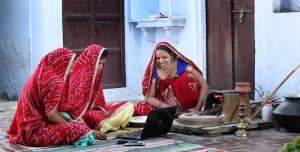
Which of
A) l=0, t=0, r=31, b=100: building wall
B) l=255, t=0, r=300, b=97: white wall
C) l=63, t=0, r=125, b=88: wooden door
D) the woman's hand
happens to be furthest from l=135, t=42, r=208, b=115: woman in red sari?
l=0, t=0, r=31, b=100: building wall

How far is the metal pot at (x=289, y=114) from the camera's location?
7.07 m

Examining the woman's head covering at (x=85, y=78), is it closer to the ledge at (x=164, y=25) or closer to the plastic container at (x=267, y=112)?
the plastic container at (x=267, y=112)

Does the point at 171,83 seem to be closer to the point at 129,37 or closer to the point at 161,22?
the point at 161,22

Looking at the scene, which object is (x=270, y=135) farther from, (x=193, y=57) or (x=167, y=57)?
(x=193, y=57)

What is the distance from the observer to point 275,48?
848 cm

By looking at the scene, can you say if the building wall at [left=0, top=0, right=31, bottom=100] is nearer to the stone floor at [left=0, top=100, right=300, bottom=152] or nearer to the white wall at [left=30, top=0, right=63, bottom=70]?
the white wall at [left=30, top=0, right=63, bottom=70]

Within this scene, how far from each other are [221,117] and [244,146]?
995 mm

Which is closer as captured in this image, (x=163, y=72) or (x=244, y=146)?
(x=244, y=146)

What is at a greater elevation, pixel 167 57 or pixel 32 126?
pixel 167 57

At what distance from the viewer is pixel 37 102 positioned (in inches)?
252

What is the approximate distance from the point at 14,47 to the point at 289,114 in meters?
5.85

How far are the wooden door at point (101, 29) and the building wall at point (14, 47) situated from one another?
73 cm

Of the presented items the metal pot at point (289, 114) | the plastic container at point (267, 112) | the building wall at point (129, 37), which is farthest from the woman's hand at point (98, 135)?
the building wall at point (129, 37)

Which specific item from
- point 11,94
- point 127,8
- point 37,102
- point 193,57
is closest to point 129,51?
point 127,8
